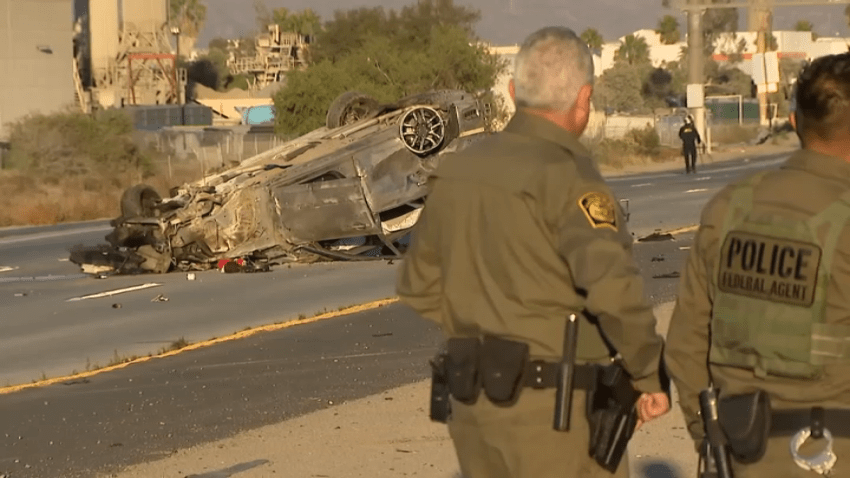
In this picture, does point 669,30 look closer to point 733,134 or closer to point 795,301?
point 733,134

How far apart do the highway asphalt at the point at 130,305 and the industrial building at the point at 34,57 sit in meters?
36.6

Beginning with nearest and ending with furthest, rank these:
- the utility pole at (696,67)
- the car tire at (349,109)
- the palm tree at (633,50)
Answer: the car tire at (349,109) < the utility pole at (696,67) < the palm tree at (633,50)

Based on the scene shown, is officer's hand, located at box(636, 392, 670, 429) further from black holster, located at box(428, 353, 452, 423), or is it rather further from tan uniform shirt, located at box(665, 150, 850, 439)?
black holster, located at box(428, 353, 452, 423)

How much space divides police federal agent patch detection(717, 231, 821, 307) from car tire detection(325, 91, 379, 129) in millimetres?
16532

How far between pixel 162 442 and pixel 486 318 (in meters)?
5.18

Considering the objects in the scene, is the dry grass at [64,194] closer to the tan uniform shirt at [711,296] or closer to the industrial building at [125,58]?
the industrial building at [125,58]

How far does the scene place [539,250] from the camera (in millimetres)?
4379

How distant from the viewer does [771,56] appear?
61.5 m

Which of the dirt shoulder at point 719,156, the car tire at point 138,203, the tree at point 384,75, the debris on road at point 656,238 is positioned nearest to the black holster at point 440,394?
the car tire at point 138,203

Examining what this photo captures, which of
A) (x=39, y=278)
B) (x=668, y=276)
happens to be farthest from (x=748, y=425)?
(x=39, y=278)

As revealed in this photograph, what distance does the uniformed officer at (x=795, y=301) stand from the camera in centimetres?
411

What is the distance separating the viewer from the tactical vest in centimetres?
411

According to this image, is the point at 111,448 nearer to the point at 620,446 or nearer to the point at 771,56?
the point at 620,446

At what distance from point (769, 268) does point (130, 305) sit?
41.9 ft
